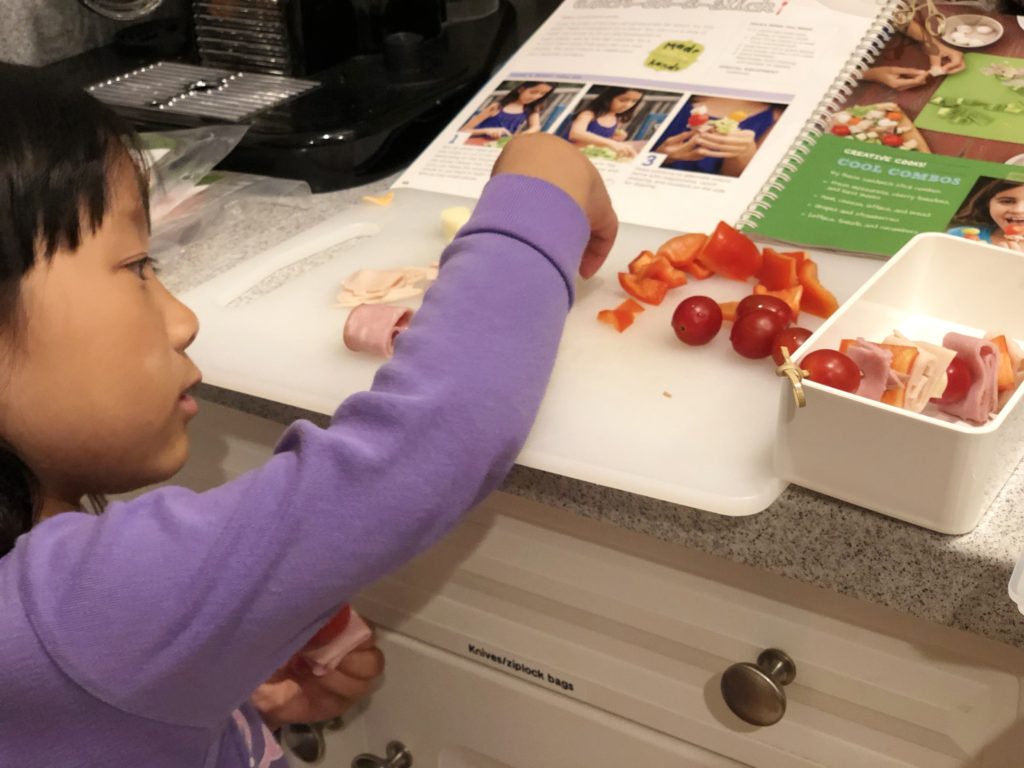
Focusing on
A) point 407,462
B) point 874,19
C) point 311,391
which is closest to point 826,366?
point 407,462

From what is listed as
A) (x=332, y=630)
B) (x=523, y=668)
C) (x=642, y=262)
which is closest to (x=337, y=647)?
(x=332, y=630)

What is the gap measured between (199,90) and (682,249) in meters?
0.49

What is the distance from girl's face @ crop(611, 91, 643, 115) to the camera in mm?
844

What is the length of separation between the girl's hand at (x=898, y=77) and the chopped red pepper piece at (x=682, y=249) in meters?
0.25

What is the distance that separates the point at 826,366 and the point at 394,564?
0.71ft

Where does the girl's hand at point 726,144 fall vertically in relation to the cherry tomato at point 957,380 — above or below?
below

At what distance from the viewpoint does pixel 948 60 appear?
0.83 metres

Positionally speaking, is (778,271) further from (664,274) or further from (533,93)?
(533,93)

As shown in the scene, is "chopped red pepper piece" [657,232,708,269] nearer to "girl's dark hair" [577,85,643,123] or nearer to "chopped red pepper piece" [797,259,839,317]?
"chopped red pepper piece" [797,259,839,317]

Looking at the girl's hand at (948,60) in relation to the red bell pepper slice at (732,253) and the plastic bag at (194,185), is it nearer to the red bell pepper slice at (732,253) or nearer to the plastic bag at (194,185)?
the red bell pepper slice at (732,253)

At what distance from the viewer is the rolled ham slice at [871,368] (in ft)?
1.56

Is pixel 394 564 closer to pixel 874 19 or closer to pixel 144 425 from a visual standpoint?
pixel 144 425

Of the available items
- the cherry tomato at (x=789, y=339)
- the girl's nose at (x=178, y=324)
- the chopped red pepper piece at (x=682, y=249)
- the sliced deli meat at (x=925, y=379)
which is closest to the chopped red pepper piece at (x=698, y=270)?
the chopped red pepper piece at (x=682, y=249)

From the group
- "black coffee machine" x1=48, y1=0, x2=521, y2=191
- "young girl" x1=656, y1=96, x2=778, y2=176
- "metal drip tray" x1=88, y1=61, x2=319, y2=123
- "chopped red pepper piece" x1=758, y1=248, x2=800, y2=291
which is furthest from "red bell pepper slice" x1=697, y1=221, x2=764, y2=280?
"metal drip tray" x1=88, y1=61, x2=319, y2=123
